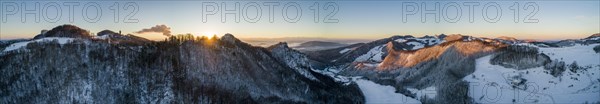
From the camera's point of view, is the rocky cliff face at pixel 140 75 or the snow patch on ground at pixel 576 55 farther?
the snow patch on ground at pixel 576 55

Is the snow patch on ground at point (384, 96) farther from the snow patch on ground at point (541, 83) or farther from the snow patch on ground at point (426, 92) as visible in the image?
the snow patch on ground at point (541, 83)

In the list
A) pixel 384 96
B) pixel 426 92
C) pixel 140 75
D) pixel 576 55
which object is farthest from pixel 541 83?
pixel 140 75

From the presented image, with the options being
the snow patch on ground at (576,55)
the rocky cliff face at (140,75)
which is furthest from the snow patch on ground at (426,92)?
the rocky cliff face at (140,75)

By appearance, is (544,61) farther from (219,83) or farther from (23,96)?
(23,96)

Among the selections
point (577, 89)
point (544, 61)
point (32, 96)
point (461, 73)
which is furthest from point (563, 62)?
point (32, 96)

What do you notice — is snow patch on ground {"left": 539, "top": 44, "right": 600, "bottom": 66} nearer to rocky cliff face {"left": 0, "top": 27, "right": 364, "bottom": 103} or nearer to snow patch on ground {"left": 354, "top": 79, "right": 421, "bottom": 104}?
snow patch on ground {"left": 354, "top": 79, "right": 421, "bottom": 104}

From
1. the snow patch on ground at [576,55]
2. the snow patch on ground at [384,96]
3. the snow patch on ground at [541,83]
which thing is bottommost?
the snow patch on ground at [384,96]

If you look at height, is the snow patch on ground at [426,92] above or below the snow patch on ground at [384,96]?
above

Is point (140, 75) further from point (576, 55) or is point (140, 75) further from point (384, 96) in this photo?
point (576, 55)
